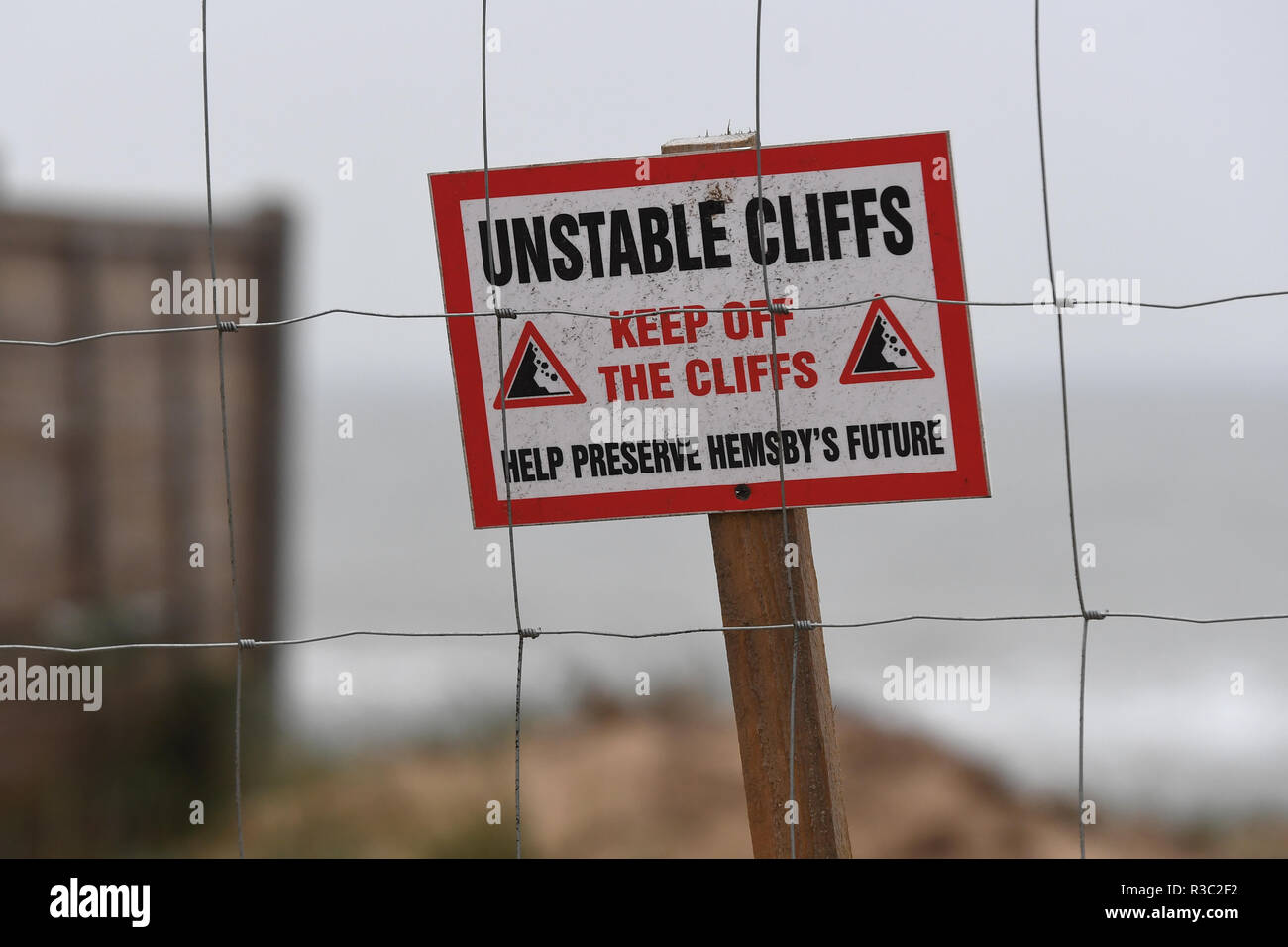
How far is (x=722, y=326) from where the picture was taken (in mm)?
1403

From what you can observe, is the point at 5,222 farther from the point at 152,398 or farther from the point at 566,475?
the point at 566,475

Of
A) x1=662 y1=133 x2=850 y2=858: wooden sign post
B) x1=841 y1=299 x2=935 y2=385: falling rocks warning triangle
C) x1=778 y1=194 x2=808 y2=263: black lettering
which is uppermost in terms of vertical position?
x1=778 y1=194 x2=808 y2=263: black lettering

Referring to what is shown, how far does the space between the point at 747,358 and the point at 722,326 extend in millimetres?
56

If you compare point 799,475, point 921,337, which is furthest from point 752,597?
point 921,337

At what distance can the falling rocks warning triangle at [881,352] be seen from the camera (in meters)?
1.38

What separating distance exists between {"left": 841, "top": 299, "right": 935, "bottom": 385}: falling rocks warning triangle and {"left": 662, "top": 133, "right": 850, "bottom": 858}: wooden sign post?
0.21 meters

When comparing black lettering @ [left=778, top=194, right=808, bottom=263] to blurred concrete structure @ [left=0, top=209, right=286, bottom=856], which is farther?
blurred concrete structure @ [left=0, top=209, right=286, bottom=856]

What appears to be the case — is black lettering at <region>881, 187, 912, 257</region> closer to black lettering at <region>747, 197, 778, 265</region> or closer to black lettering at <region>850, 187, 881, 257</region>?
black lettering at <region>850, 187, 881, 257</region>

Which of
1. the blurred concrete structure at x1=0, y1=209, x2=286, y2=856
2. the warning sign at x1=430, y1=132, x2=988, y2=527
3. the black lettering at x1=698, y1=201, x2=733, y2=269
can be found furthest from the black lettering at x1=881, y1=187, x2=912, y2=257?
the blurred concrete structure at x1=0, y1=209, x2=286, y2=856

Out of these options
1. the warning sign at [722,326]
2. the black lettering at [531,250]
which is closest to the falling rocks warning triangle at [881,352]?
the warning sign at [722,326]

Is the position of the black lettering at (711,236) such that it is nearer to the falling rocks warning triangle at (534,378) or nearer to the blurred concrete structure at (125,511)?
the falling rocks warning triangle at (534,378)

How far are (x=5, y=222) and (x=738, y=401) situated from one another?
→ 3.55m

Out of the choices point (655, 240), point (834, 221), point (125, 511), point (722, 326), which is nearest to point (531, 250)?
point (655, 240)

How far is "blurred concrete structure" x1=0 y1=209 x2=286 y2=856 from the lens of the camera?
11.3ft
